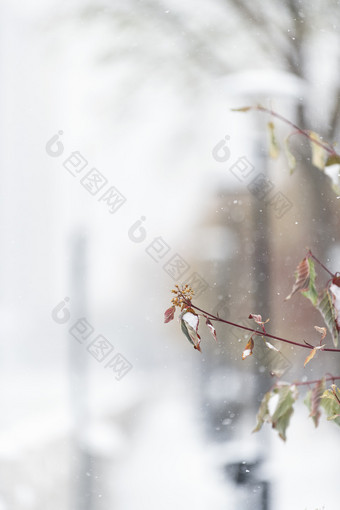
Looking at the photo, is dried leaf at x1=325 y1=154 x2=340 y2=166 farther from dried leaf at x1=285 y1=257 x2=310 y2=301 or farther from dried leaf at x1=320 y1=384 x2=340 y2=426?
dried leaf at x1=320 y1=384 x2=340 y2=426

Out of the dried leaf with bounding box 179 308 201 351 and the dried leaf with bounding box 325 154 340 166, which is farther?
the dried leaf with bounding box 179 308 201 351

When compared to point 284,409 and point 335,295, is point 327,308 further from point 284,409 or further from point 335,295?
point 284,409

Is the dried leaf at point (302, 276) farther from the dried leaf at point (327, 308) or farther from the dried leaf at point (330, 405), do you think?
the dried leaf at point (330, 405)

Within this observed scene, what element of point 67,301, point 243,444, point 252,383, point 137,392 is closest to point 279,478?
point 243,444

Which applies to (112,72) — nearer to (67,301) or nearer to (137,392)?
(67,301)

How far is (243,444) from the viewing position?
1118mm

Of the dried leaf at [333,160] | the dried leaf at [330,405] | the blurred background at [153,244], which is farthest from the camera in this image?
the blurred background at [153,244]

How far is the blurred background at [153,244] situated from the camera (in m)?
1.05

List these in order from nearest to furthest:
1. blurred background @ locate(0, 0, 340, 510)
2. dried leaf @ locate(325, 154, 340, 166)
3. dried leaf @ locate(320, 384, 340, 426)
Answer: dried leaf @ locate(325, 154, 340, 166) < dried leaf @ locate(320, 384, 340, 426) < blurred background @ locate(0, 0, 340, 510)

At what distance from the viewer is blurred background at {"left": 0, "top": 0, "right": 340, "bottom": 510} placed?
3.43 feet

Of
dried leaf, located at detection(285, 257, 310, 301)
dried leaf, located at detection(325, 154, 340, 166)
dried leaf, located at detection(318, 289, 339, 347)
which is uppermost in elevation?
dried leaf, located at detection(325, 154, 340, 166)

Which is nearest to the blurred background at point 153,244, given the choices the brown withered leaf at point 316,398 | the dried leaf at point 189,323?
the dried leaf at point 189,323

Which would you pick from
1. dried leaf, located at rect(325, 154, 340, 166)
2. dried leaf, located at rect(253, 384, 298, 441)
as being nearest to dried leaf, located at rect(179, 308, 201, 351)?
dried leaf, located at rect(253, 384, 298, 441)

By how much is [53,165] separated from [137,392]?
1.69 ft
